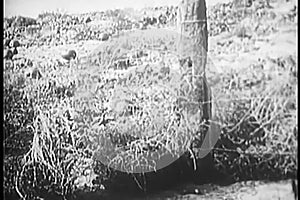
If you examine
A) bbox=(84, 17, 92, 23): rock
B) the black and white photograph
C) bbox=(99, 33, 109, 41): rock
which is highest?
bbox=(84, 17, 92, 23): rock

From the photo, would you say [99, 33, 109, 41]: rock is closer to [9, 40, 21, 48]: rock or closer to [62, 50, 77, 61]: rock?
[62, 50, 77, 61]: rock

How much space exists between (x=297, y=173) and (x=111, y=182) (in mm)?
716

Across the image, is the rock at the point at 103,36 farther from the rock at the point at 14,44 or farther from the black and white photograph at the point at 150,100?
the rock at the point at 14,44

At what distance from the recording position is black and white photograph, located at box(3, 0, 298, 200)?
1.90m

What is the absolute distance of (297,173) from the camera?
186 centimetres

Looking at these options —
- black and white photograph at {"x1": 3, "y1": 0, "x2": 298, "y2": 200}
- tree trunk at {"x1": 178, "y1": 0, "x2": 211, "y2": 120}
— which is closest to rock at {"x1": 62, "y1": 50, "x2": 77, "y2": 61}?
black and white photograph at {"x1": 3, "y1": 0, "x2": 298, "y2": 200}

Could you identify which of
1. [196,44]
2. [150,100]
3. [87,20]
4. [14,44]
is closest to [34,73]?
[14,44]

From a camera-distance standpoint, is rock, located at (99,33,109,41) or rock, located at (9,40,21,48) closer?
rock, located at (99,33,109,41)

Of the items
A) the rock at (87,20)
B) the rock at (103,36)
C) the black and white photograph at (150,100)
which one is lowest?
the black and white photograph at (150,100)

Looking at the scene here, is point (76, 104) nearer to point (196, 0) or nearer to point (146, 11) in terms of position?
point (146, 11)

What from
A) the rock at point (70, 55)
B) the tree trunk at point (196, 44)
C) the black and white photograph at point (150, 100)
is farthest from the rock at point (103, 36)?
the tree trunk at point (196, 44)

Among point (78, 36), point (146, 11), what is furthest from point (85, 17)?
point (146, 11)

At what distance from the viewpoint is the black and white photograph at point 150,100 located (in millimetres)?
1897

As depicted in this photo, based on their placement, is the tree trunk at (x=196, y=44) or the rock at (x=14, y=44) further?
the rock at (x=14, y=44)
